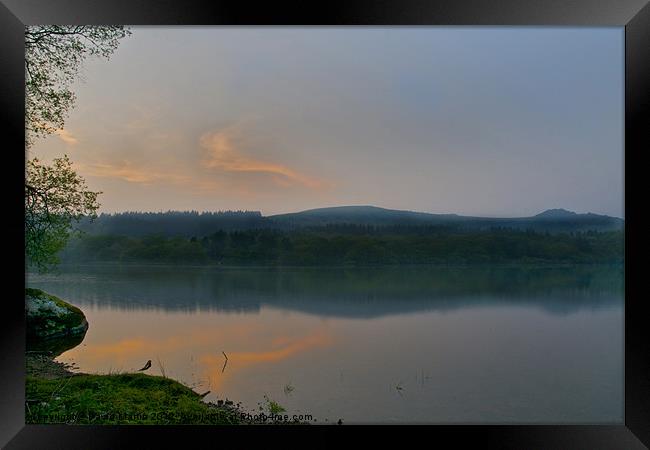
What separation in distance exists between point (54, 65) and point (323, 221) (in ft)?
11.2

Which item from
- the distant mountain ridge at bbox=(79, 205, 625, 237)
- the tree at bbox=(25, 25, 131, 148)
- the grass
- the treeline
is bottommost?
the grass

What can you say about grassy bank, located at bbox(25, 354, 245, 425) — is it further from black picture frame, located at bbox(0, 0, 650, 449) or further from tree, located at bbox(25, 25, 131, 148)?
tree, located at bbox(25, 25, 131, 148)

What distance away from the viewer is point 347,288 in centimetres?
596

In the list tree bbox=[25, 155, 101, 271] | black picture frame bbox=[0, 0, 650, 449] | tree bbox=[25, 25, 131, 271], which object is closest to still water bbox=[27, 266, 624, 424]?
tree bbox=[25, 155, 101, 271]

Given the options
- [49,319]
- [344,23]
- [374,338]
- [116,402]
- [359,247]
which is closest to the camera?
[344,23]

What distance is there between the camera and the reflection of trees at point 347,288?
4.79 meters

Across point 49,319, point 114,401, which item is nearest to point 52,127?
point 49,319

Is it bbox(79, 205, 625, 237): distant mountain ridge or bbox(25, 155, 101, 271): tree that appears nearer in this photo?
bbox(25, 155, 101, 271): tree

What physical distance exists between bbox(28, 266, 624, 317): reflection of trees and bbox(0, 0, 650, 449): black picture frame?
8.48 ft

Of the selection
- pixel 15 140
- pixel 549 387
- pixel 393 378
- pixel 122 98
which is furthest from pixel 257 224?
pixel 549 387

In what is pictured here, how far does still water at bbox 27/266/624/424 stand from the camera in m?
3.74

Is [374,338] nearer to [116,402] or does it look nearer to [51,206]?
[116,402]

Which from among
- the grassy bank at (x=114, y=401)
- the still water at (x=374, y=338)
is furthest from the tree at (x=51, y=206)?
the grassy bank at (x=114, y=401)

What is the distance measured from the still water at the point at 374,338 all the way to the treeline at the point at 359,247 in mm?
203
